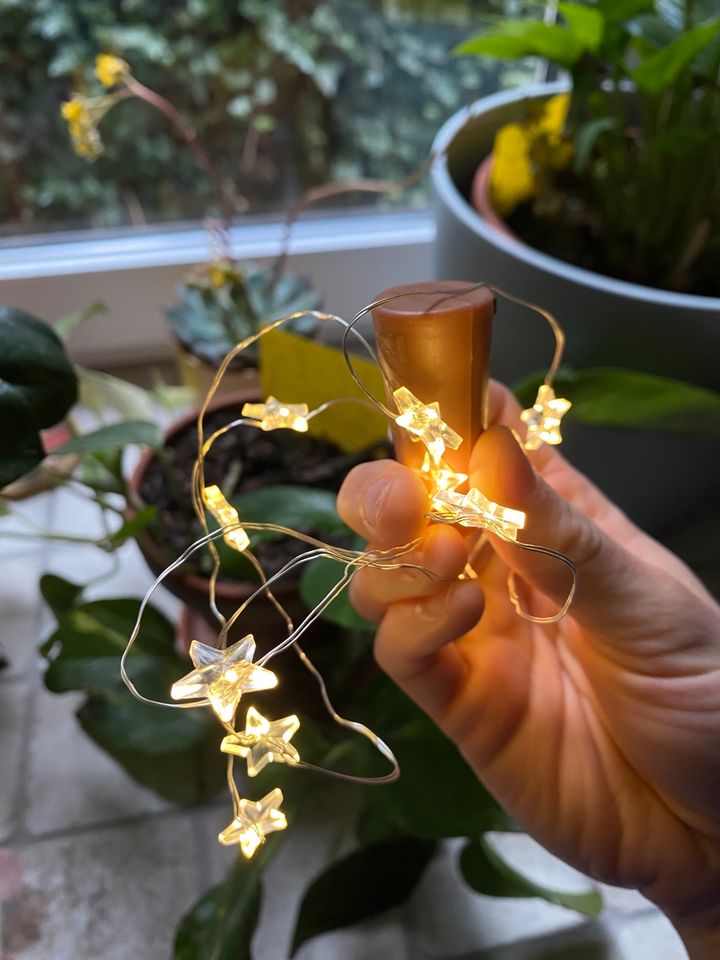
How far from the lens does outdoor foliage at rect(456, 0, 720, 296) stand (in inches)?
19.3

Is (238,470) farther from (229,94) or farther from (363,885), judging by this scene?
(229,94)

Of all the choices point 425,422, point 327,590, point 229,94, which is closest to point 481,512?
point 425,422

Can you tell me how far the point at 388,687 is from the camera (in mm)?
466

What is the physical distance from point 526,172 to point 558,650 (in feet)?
1.17

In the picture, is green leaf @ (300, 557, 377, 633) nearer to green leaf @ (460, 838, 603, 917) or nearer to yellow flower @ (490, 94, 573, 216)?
green leaf @ (460, 838, 603, 917)

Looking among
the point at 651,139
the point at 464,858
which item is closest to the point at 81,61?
the point at 651,139

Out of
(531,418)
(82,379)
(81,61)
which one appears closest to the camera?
(531,418)

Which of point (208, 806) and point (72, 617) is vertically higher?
point (72, 617)

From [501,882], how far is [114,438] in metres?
0.33

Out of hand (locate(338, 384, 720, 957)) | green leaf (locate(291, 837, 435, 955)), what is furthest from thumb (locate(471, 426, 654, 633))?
green leaf (locate(291, 837, 435, 955))

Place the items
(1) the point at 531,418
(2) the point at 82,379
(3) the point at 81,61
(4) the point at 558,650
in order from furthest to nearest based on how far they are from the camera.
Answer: (3) the point at 81,61 < (2) the point at 82,379 < (4) the point at 558,650 < (1) the point at 531,418

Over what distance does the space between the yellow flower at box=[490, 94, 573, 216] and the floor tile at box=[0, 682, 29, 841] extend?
51cm

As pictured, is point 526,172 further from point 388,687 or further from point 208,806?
point 208,806

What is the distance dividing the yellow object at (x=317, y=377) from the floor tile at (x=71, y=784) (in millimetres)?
278
